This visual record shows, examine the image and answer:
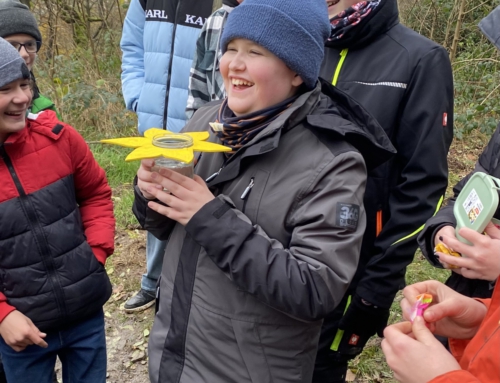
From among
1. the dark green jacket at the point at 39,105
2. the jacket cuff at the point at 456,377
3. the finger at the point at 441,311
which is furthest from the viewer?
the dark green jacket at the point at 39,105

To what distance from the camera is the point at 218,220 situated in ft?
4.80

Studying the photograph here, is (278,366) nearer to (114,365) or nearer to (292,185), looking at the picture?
(292,185)

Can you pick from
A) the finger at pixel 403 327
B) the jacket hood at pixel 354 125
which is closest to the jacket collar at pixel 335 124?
the jacket hood at pixel 354 125

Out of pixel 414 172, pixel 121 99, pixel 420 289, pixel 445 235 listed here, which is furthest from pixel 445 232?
pixel 121 99

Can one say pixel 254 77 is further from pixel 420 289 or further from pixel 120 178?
pixel 120 178

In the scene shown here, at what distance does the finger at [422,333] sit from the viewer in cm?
121

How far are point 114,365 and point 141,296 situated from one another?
0.59m

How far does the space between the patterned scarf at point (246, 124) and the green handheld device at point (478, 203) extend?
0.66 meters

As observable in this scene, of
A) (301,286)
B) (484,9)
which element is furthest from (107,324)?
(484,9)

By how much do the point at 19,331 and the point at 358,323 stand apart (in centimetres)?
141

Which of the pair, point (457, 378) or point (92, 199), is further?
point (92, 199)

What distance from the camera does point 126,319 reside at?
3.61 m

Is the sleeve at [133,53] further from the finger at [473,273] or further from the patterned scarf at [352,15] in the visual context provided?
the finger at [473,273]

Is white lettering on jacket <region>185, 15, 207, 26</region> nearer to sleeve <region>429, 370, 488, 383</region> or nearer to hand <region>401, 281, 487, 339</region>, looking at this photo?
hand <region>401, 281, 487, 339</region>
